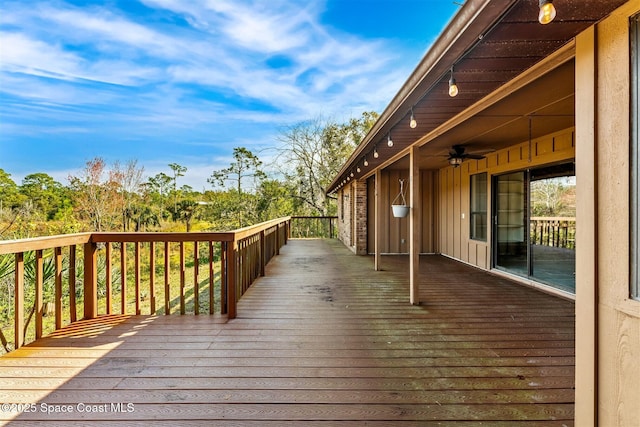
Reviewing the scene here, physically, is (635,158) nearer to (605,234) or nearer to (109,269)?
(605,234)

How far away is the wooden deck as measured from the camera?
1.86m

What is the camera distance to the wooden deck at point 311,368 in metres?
1.86

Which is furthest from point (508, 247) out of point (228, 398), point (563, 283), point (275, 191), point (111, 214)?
point (275, 191)

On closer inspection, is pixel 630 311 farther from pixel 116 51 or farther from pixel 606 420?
pixel 116 51

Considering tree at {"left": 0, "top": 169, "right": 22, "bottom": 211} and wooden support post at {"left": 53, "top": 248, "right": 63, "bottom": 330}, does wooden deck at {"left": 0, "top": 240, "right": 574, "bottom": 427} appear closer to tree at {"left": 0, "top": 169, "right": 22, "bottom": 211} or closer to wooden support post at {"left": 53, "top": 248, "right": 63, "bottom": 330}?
wooden support post at {"left": 53, "top": 248, "right": 63, "bottom": 330}

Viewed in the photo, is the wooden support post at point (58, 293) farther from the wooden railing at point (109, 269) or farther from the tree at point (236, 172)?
the tree at point (236, 172)

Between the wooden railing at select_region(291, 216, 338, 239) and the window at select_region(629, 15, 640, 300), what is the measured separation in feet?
43.4

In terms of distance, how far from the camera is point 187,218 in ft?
48.3

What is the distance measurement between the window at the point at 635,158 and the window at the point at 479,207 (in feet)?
17.6

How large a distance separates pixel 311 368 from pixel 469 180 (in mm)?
6108

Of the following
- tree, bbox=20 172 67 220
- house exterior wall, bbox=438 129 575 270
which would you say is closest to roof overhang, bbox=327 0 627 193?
house exterior wall, bbox=438 129 575 270

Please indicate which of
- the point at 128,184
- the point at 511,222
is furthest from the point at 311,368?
the point at 128,184

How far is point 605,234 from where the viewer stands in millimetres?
1430

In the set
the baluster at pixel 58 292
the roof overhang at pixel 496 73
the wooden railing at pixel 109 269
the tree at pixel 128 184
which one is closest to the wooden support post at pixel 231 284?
the wooden railing at pixel 109 269
